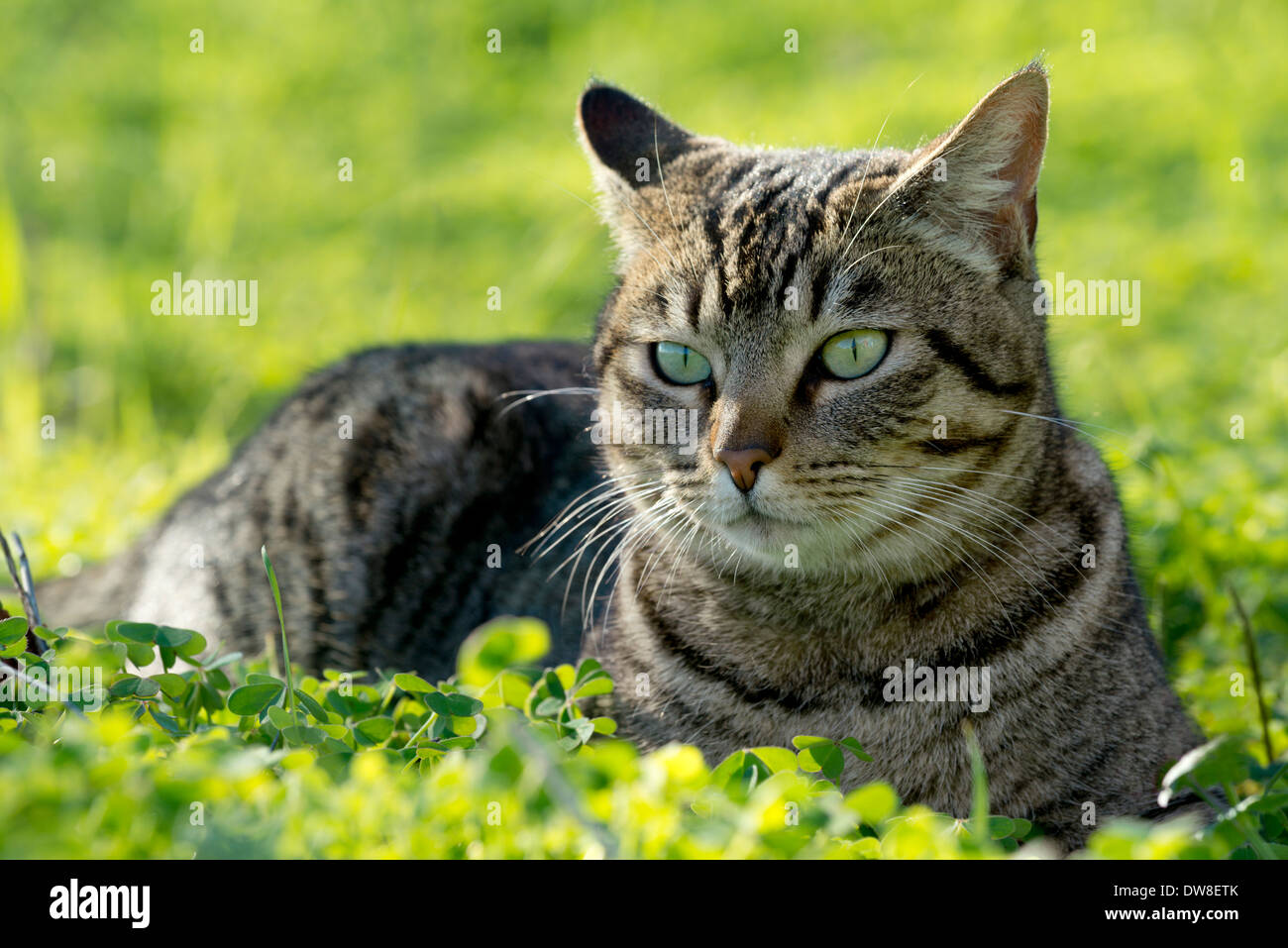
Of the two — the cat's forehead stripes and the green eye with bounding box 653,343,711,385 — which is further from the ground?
the cat's forehead stripes

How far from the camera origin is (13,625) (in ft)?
6.26

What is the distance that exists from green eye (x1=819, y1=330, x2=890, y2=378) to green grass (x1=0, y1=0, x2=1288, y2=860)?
1.21m

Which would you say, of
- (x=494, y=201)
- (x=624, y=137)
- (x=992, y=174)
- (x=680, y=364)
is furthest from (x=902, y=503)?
(x=494, y=201)

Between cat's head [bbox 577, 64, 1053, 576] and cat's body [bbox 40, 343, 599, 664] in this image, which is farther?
cat's body [bbox 40, 343, 599, 664]

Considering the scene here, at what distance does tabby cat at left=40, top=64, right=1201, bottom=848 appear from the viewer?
2.30m

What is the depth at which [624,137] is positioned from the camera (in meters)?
2.90

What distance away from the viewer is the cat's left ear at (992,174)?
2.30 meters

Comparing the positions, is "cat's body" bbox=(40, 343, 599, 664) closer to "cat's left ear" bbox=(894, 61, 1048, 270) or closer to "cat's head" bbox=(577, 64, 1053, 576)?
"cat's head" bbox=(577, 64, 1053, 576)

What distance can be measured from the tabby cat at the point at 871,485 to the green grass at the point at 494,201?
3.01 ft

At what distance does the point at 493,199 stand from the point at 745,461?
18.1ft

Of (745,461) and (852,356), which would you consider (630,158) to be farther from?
(745,461)

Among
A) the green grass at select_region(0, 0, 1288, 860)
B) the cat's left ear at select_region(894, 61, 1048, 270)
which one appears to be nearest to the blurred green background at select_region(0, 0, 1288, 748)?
the green grass at select_region(0, 0, 1288, 860)

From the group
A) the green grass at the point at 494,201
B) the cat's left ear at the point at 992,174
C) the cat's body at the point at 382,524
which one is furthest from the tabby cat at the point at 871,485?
the green grass at the point at 494,201

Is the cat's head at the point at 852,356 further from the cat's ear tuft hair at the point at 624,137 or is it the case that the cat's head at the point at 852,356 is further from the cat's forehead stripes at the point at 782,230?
the cat's ear tuft hair at the point at 624,137
